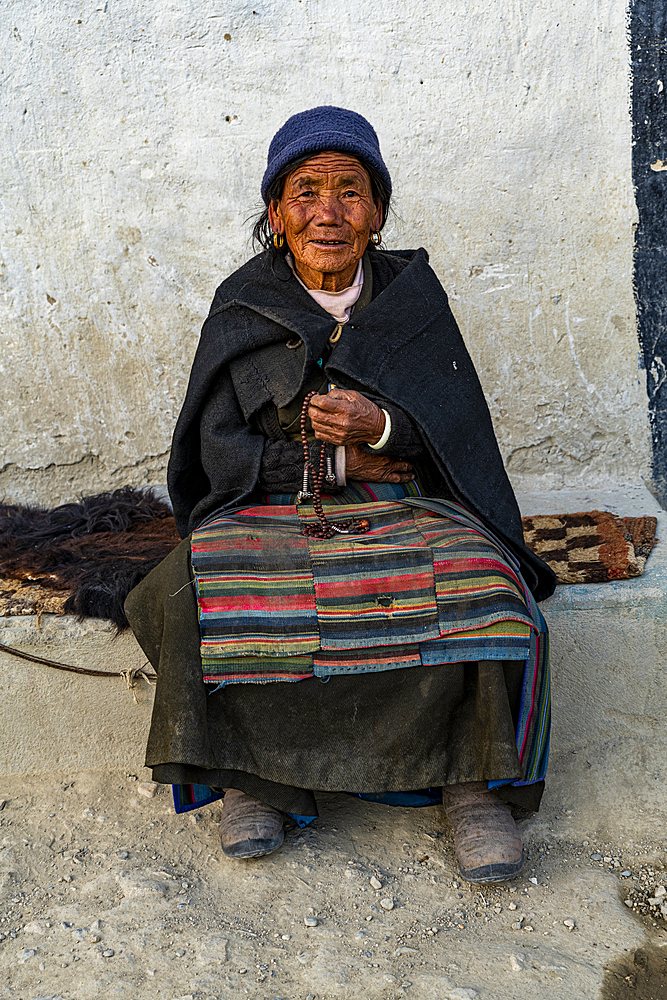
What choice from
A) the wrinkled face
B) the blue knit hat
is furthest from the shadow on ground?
the blue knit hat

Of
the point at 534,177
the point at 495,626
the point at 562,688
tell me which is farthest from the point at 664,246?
the point at 495,626

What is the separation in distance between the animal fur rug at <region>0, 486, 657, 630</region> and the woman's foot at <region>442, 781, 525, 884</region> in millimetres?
793

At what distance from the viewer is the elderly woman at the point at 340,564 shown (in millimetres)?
2008

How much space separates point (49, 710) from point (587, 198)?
2.57 metres

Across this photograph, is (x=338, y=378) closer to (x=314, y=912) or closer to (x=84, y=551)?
(x=84, y=551)

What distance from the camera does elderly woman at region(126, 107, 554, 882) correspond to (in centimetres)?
201

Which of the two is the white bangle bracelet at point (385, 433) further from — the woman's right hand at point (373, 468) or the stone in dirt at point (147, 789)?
the stone in dirt at point (147, 789)

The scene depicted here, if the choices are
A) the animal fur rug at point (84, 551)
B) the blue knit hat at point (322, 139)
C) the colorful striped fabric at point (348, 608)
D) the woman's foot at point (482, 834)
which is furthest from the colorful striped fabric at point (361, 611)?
the blue knit hat at point (322, 139)

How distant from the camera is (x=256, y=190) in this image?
11.1ft

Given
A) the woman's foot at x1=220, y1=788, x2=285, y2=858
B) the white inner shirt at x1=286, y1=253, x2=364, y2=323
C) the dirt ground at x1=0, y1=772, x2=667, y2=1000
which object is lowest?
the dirt ground at x1=0, y1=772, x2=667, y2=1000

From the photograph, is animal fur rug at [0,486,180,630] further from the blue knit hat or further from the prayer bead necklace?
the blue knit hat

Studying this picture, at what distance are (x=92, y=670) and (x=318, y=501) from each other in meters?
0.88

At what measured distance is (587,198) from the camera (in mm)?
3361

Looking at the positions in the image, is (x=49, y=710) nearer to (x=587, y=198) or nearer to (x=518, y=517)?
(x=518, y=517)
